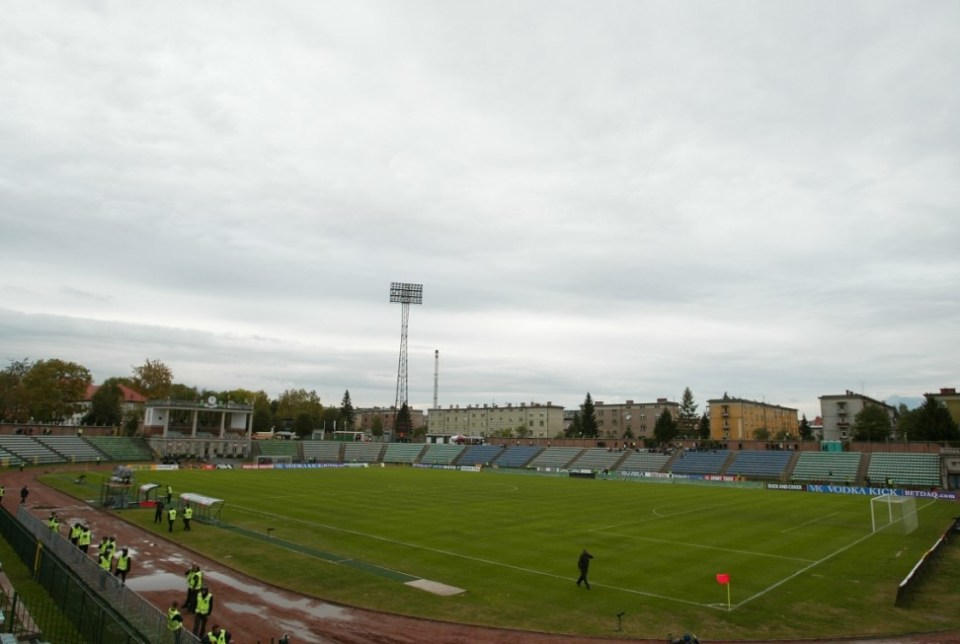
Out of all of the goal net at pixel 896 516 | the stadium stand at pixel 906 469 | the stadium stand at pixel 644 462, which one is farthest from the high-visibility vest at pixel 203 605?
the stadium stand at pixel 644 462

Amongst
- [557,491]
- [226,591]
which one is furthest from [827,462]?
[226,591]

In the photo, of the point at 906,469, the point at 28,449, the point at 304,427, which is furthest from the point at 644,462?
the point at 28,449

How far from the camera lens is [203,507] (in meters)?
40.4

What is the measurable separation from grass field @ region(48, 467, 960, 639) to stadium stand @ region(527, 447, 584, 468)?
160 feet

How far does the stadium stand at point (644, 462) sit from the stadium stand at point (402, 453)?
4110 cm

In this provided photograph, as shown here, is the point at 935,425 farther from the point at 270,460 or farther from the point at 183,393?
the point at 183,393

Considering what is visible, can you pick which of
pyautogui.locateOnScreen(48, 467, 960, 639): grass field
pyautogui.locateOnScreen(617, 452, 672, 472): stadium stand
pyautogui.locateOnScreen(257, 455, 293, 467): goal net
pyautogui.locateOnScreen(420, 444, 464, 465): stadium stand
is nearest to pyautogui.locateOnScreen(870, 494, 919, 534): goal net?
pyautogui.locateOnScreen(48, 467, 960, 639): grass field

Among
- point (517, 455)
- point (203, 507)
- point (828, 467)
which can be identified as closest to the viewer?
point (203, 507)

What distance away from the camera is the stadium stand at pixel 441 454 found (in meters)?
114

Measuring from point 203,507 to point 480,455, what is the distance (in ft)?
259

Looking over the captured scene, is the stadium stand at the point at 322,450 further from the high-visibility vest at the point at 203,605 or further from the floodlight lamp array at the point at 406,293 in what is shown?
the high-visibility vest at the point at 203,605

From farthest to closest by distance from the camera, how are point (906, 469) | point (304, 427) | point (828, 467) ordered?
point (304, 427), point (828, 467), point (906, 469)

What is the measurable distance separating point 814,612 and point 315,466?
270 ft

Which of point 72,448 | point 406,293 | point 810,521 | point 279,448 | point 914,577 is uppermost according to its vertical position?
point 406,293
